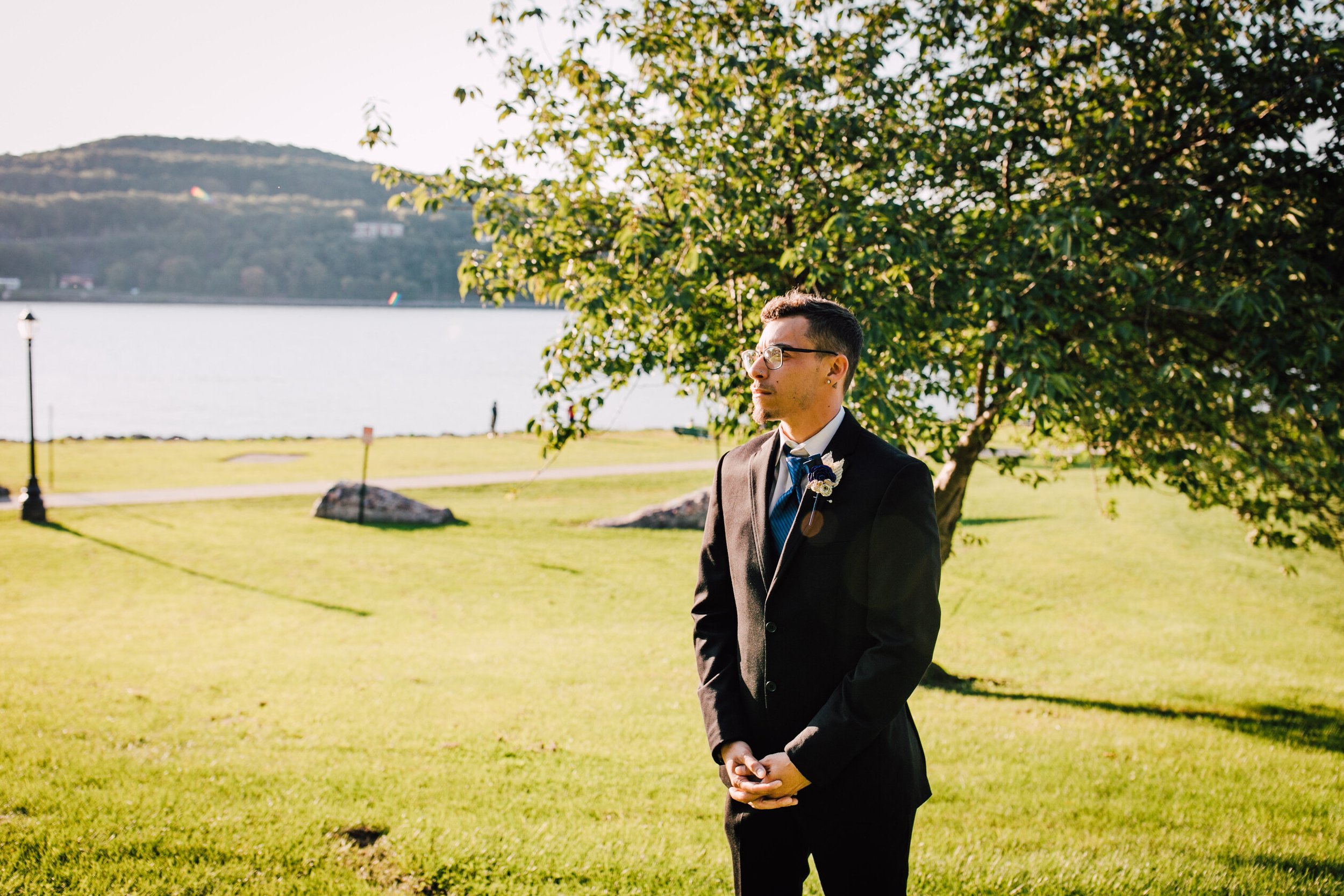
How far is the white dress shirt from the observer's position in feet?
9.78

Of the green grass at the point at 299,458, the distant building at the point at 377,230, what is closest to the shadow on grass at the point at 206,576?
the green grass at the point at 299,458

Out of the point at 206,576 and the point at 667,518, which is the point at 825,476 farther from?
the point at 667,518

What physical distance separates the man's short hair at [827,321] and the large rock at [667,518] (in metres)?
20.3

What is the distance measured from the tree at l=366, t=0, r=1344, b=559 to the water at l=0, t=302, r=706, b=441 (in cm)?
145

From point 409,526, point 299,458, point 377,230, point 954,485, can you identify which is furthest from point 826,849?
point 377,230

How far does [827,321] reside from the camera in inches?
116

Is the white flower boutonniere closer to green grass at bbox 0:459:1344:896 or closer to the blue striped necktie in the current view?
the blue striped necktie

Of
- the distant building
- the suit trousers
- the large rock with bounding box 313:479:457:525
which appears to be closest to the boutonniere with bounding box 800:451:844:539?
the suit trousers

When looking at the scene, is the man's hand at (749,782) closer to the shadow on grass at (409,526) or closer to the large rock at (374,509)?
the shadow on grass at (409,526)

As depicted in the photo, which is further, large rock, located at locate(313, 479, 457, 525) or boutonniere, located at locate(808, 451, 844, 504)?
large rock, located at locate(313, 479, 457, 525)

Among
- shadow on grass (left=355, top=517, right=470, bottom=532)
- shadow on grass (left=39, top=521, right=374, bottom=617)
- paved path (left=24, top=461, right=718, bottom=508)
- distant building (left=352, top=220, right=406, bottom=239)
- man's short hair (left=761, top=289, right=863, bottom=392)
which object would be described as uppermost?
distant building (left=352, top=220, right=406, bottom=239)

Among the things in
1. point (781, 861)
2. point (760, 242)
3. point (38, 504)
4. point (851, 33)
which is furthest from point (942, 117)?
point (38, 504)

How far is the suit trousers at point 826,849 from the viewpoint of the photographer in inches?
111

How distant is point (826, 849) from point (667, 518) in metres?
20.9
